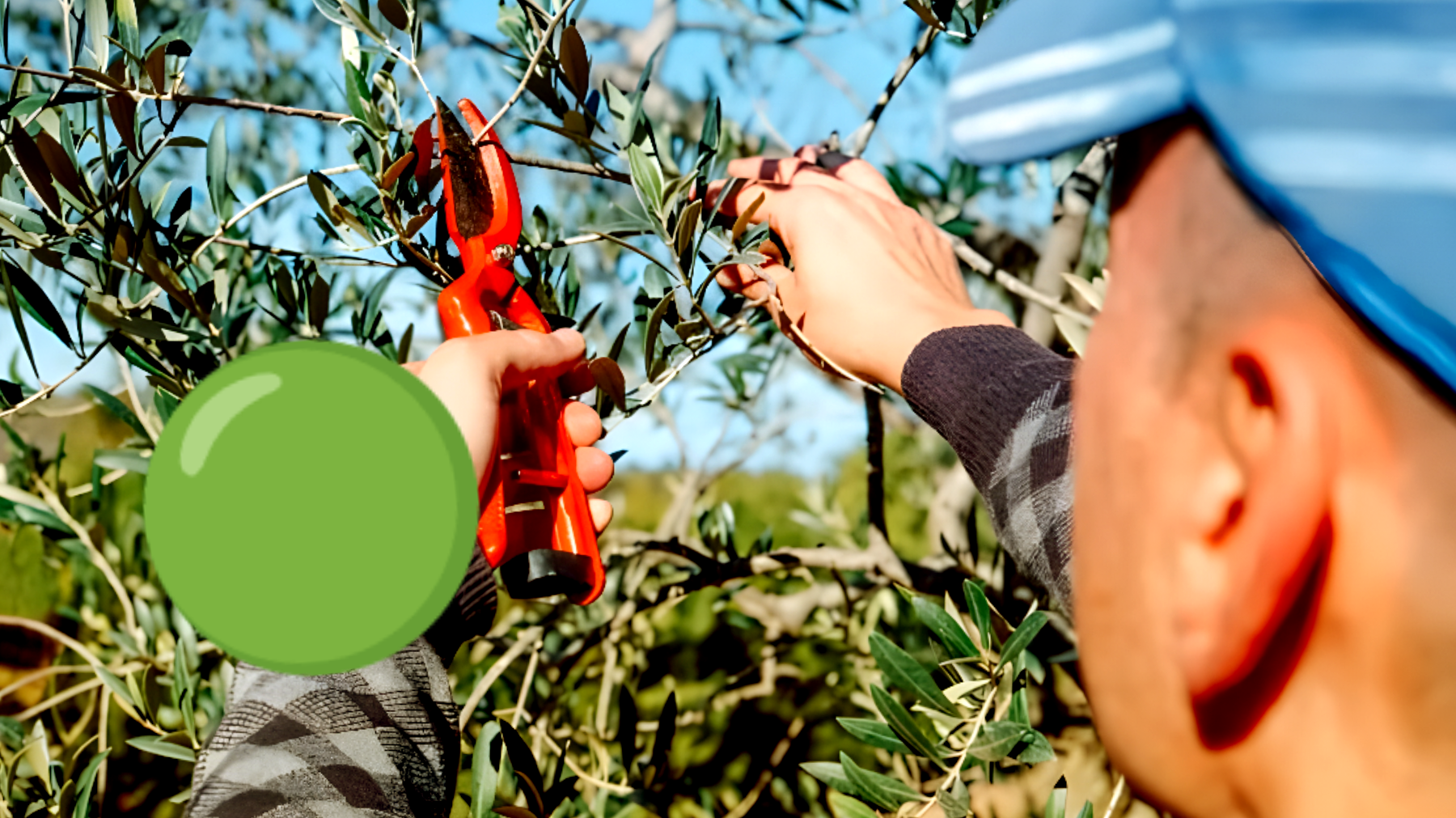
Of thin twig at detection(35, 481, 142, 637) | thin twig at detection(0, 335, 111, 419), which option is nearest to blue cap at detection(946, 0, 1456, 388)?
thin twig at detection(0, 335, 111, 419)

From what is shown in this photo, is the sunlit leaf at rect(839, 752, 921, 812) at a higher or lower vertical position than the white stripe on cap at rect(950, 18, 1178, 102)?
lower

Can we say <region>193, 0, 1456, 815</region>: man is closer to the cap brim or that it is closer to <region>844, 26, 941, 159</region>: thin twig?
the cap brim

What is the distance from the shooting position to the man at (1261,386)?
31 centimetres

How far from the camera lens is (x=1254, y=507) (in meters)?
0.32

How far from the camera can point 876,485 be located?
4.96 feet

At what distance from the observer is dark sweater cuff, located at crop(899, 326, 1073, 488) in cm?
98

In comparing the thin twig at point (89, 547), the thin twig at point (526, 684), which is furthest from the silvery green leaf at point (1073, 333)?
the thin twig at point (89, 547)

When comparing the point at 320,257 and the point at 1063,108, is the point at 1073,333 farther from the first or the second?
the point at 320,257

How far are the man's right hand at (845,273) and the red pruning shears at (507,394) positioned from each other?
0.24 m

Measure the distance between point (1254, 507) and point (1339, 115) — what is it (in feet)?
0.42

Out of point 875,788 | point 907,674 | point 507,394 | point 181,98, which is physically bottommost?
point 875,788

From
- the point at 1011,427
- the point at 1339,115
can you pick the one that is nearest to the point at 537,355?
the point at 1011,427

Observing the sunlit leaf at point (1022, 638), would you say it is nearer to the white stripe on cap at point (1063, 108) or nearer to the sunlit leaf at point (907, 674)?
the sunlit leaf at point (907, 674)
